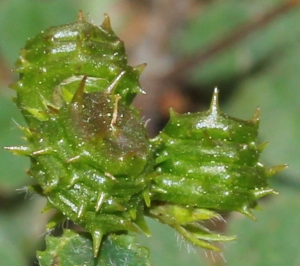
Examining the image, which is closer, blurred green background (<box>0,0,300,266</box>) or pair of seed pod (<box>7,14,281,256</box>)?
pair of seed pod (<box>7,14,281,256</box>)

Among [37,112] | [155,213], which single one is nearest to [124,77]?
[37,112]

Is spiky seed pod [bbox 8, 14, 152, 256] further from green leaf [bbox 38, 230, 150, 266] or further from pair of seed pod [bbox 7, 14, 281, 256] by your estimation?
green leaf [bbox 38, 230, 150, 266]

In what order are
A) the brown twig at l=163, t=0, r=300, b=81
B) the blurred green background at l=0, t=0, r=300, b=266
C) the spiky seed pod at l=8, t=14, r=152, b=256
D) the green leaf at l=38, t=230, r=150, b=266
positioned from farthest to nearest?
the brown twig at l=163, t=0, r=300, b=81 < the blurred green background at l=0, t=0, r=300, b=266 < the green leaf at l=38, t=230, r=150, b=266 < the spiky seed pod at l=8, t=14, r=152, b=256

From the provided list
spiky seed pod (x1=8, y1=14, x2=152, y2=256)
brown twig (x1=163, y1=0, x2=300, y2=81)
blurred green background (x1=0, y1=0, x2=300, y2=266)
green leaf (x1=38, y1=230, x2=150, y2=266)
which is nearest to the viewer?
spiky seed pod (x1=8, y1=14, x2=152, y2=256)

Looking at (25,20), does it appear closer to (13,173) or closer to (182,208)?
(13,173)

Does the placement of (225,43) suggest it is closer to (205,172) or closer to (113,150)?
(205,172)

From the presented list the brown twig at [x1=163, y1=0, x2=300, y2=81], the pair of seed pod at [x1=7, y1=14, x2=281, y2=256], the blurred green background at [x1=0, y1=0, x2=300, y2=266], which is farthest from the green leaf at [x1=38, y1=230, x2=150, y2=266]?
the brown twig at [x1=163, y1=0, x2=300, y2=81]
